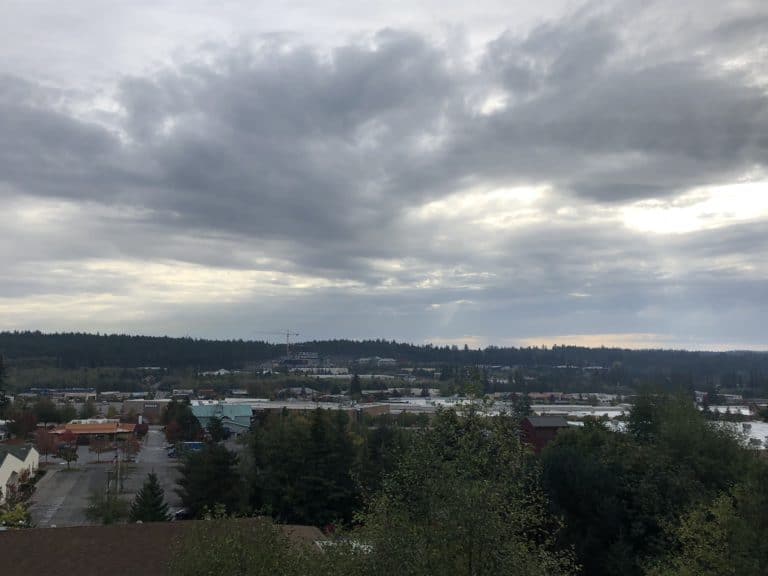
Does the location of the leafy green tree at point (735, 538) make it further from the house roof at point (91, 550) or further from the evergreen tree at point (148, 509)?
the evergreen tree at point (148, 509)

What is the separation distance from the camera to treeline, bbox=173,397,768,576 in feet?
41.3

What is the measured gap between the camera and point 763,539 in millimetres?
17812

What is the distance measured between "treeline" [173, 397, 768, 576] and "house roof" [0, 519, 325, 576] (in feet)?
12.3

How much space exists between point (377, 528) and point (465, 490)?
193 centimetres

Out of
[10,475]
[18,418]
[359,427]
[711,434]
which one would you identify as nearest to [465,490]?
[711,434]

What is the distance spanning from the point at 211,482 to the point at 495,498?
85.0 feet

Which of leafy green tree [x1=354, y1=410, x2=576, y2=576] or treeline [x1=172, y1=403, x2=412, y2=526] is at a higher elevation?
leafy green tree [x1=354, y1=410, x2=576, y2=576]

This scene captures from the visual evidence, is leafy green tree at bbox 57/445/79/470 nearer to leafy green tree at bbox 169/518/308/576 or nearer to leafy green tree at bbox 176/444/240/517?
leafy green tree at bbox 176/444/240/517

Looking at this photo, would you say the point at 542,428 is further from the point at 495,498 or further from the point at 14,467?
the point at 495,498

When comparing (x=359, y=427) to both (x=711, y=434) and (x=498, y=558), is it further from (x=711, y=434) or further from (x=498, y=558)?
(x=498, y=558)

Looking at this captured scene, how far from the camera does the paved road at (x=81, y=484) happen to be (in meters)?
38.1

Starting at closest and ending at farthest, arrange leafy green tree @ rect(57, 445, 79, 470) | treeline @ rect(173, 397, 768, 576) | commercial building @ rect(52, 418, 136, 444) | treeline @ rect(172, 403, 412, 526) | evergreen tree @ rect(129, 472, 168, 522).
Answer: treeline @ rect(173, 397, 768, 576) → evergreen tree @ rect(129, 472, 168, 522) → treeline @ rect(172, 403, 412, 526) → leafy green tree @ rect(57, 445, 79, 470) → commercial building @ rect(52, 418, 136, 444)

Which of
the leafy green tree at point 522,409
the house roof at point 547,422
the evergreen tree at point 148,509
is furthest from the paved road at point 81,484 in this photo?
the house roof at point 547,422

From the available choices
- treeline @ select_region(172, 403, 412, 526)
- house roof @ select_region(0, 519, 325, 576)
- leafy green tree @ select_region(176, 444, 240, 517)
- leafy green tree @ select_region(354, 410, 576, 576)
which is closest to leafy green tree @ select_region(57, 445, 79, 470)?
treeline @ select_region(172, 403, 412, 526)
